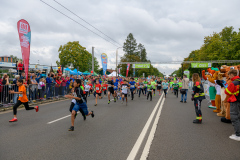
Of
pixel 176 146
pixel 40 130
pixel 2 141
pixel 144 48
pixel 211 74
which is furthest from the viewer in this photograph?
pixel 144 48

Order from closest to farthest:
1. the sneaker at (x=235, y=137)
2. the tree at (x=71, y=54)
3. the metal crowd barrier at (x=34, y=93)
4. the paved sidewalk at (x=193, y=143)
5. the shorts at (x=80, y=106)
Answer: the paved sidewalk at (x=193, y=143)
the sneaker at (x=235, y=137)
the shorts at (x=80, y=106)
the metal crowd barrier at (x=34, y=93)
the tree at (x=71, y=54)

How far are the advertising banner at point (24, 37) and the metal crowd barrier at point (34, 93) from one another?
3.80 ft

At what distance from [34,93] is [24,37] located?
11.3ft

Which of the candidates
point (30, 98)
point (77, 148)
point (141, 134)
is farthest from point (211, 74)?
point (30, 98)

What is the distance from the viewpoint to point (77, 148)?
14.4 feet

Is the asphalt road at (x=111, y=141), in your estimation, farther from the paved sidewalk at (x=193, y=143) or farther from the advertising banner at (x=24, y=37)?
the advertising banner at (x=24, y=37)

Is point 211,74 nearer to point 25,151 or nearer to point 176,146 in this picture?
point 176,146

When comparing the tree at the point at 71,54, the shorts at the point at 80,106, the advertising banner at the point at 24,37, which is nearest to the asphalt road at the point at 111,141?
the shorts at the point at 80,106

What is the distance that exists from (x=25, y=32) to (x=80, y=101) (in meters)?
7.77

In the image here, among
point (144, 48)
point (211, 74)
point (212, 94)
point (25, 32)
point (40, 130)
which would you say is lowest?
point (40, 130)

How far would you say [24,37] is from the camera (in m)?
11.8

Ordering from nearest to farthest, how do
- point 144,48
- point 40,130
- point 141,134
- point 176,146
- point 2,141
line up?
point 176,146 → point 2,141 → point 141,134 → point 40,130 → point 144,48

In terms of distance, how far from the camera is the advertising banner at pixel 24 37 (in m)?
11.6

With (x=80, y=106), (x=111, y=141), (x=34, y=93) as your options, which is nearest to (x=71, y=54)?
(x=34, y=93)
